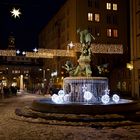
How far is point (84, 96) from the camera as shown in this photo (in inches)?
1028

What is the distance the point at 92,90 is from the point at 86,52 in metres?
3.94

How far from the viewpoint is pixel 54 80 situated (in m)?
94.4

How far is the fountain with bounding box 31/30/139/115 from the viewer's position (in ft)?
63.6

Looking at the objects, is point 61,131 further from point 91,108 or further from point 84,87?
point 84,87

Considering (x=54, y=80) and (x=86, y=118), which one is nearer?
(x=86, y=118)

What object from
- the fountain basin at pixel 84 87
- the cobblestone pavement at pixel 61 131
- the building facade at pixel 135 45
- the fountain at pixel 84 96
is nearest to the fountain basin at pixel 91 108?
the fountain at pixel 84 96

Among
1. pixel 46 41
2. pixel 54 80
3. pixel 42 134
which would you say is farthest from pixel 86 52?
pixel 46 41

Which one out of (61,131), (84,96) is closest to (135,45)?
(84,96)

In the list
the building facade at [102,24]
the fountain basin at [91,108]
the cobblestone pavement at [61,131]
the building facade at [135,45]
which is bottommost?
the cobblestone pavement at [61,131]

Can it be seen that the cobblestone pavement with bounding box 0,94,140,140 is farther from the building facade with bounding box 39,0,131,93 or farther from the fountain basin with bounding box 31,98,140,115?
the building facade with bounding box 39,0,131,93

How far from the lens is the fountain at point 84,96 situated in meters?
19.4

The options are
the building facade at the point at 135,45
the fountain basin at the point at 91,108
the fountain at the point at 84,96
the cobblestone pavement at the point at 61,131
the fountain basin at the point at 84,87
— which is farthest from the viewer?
the building facade at the point at 135,45

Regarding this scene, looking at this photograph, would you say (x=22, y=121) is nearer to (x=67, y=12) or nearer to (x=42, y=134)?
(x=42, y=134)

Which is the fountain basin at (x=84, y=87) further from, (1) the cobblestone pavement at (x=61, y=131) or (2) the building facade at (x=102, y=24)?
(2) the building facade at (x=102, y=24)
